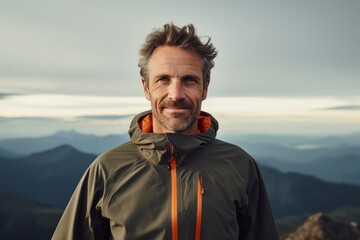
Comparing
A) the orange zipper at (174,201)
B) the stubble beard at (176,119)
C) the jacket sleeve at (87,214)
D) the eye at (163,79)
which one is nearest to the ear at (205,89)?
the stubble beard at (176,119)

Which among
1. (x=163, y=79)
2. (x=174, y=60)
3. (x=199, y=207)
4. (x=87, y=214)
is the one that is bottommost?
(x=87, y=214)

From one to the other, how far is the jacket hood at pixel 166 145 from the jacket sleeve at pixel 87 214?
17.1 inches

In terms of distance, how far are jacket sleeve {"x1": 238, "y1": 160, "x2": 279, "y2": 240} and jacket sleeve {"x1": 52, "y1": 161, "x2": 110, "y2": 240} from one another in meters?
1.27

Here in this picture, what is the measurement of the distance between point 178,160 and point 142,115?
63cm

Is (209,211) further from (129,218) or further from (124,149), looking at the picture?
(124,149)

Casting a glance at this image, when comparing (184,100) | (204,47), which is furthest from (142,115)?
(204,47)

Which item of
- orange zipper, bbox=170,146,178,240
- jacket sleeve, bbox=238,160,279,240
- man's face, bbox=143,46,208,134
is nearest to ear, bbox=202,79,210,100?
man's face, bbox=143,46,208,134

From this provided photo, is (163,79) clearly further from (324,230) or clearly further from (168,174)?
(324,230)

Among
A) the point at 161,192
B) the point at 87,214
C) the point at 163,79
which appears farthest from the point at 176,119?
the point at 87,214

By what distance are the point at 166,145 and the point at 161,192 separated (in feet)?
1.26

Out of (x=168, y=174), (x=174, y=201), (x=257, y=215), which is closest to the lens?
(x=174, y=201)

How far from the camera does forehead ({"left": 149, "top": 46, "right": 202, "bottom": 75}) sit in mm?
3598

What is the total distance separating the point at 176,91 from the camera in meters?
3.54

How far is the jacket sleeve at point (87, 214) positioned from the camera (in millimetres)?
3652
